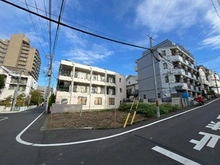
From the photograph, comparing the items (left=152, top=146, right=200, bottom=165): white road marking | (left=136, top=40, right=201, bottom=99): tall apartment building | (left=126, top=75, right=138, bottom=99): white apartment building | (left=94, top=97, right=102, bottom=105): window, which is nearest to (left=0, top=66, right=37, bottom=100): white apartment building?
(left=94, top=97, right=102, bottom=105): window

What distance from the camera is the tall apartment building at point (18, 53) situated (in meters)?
57.7

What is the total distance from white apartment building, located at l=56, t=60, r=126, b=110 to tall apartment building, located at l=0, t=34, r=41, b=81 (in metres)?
45.5

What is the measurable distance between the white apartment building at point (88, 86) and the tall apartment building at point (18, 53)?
1793 inches

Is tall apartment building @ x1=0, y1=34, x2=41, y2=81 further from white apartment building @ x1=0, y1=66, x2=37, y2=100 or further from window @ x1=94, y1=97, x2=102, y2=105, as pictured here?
window @ x1=94, y1=97, x2=102, y2=105


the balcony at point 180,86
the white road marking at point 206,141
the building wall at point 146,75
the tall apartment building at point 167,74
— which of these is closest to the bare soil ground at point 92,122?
the white road marking at point 206,141

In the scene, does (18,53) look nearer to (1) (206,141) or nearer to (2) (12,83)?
(2) (12,83)

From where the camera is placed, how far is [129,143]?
409 cm

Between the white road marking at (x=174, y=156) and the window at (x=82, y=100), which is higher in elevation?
the window at (x=82, y=100)

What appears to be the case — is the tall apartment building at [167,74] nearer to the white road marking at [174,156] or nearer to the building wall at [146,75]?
the building wall at [146,75]

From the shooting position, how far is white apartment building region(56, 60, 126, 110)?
22109 millimetres

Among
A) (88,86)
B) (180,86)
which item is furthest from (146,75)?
(88,86)

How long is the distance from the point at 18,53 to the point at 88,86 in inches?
2279

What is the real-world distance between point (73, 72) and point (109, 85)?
30.1ft

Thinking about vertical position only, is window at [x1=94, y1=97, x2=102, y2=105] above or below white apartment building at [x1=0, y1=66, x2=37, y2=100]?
below
